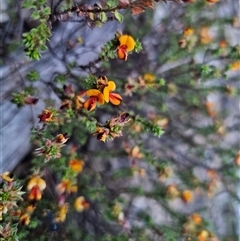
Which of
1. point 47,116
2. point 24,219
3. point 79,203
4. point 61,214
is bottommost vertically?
point 79,203

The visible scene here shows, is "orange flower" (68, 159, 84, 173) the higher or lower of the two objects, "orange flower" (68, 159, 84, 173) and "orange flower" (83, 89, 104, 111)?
the lower

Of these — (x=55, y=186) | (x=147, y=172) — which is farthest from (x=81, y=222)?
(x=147, y=172)

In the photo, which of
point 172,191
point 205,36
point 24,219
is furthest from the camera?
point 205,36

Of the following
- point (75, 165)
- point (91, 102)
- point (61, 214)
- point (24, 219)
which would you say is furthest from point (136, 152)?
point (91, 102)

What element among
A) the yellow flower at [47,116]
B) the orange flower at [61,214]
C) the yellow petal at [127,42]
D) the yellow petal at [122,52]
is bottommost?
the orange flower at [61,214]

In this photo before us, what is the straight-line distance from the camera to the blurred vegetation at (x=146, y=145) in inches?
44.6

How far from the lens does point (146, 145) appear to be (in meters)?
1.73

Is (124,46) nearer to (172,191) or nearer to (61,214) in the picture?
(61,214)

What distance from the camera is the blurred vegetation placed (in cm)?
113

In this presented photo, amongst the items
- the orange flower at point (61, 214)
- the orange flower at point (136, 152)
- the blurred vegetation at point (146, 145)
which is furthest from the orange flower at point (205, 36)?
the orange flower at point (61, 214)

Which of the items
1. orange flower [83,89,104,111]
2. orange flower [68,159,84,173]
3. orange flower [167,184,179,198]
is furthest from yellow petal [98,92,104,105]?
orange flower [167,184,179,198]

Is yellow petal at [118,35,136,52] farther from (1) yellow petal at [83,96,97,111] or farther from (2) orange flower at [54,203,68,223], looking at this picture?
(2) orange flower at [54,203,68,223]

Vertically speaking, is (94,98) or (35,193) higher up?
(94,98)

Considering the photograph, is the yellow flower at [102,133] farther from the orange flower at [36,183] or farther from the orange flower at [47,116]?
the orange flower at [36,183]
